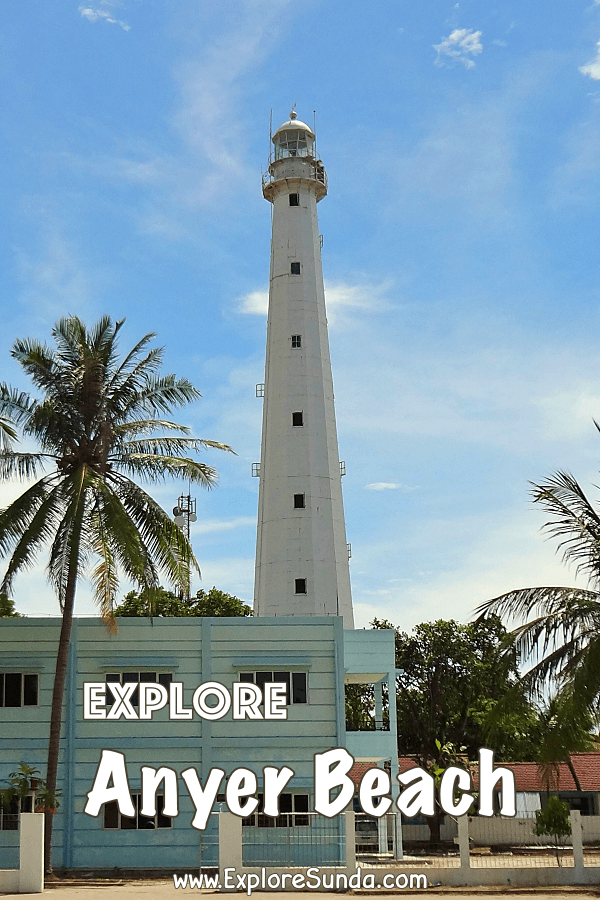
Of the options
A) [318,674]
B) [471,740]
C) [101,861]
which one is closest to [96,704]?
[101,861]

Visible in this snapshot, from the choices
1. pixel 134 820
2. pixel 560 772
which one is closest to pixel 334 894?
pixel 134 820

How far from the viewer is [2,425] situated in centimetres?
2736

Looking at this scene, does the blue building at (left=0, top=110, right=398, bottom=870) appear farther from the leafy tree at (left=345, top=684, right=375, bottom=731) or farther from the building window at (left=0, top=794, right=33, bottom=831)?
the leafy tree at (left=345, top=684, right=375, bottom=731)

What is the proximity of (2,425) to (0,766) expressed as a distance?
933 cm

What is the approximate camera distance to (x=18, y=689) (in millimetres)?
29812

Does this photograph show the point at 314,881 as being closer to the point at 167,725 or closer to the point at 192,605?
the point at 167,725

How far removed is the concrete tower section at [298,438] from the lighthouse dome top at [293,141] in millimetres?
873

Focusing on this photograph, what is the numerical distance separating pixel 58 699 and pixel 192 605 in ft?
89.3

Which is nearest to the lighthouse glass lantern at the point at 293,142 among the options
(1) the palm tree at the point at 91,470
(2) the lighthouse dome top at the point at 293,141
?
(2) the lighthouse dome top at the point at 293,141

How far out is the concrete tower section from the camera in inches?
1612

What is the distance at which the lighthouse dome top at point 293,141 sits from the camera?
46.2m

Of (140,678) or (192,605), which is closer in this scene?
(140,678)

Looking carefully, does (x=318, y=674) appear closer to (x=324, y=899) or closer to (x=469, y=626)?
(x=324, y=899)

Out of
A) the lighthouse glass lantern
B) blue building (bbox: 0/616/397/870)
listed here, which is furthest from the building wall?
the lighthouse glass lantern
